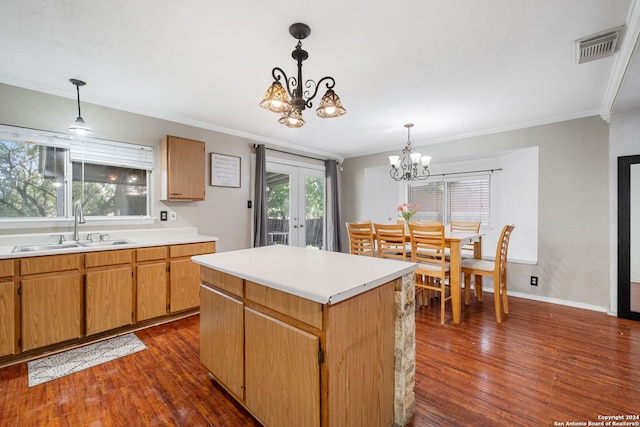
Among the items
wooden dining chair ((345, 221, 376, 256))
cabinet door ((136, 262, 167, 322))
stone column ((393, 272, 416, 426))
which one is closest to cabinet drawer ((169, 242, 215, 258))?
cabinet door ((136, 262, 167, 322))

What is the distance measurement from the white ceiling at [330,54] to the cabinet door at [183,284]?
180 centimetres

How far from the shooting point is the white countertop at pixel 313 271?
3.64 feet

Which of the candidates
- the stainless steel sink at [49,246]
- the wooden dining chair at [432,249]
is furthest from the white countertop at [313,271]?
the stainless steel sink at [49,246]

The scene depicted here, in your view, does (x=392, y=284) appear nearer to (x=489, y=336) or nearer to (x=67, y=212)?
(x=489, y=336)

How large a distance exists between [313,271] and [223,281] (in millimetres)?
615

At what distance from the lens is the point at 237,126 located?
12.4ft

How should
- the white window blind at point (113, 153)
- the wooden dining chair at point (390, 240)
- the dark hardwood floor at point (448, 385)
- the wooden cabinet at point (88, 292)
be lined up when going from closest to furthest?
the dark hardwood floor at point (448, 385) < the wooden cabinet at point (88, 292) < the white window blind at point (113, 153) < the wooden dining chair at point (390, 240)

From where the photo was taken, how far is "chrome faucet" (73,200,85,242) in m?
2.68

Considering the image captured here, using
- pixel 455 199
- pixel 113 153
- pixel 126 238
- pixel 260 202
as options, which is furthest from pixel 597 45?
pixel 126 238

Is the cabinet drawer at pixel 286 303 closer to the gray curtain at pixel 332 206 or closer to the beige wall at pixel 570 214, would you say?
the beige wall at pixel 570 214

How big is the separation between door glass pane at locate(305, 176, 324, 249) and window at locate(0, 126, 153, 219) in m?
2.68

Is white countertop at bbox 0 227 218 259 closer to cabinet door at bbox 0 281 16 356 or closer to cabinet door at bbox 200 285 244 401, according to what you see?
cabinet door at bbox 0 281 16 356

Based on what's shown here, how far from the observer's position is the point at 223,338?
65.4 inches

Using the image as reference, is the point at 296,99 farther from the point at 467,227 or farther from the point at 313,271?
the point at 467,227
